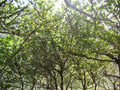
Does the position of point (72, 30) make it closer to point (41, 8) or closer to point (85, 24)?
point (85, 24)

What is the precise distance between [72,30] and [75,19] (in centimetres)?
102

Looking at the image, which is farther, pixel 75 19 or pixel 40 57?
pixel 75 19

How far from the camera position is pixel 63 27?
10.5m

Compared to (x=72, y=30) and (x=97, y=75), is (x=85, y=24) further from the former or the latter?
(x=97, y=75)

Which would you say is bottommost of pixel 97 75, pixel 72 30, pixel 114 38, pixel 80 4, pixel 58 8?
pixel 97 75

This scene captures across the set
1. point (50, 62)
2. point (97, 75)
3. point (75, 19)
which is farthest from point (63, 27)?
point (97, 75)

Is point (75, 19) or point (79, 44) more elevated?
point (75, 19)

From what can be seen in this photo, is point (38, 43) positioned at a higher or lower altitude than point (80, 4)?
lower

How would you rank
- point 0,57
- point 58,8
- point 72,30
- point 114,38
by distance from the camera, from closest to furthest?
1. point 114,38
2. point 0,57
3. point 72,30
4. point 58,8

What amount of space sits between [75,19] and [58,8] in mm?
1618

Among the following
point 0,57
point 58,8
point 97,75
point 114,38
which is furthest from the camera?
point 97,75

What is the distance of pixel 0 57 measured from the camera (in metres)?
8.84

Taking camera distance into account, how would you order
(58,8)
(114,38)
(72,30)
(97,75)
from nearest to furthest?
1. (114,38)
2. (72,30)
3. (58,8)
4. (97,75)

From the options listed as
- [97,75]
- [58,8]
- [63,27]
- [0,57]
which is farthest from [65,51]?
[97,75]
